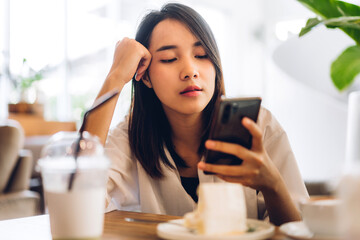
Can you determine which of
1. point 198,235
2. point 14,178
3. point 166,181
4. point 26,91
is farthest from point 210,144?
point 26,91

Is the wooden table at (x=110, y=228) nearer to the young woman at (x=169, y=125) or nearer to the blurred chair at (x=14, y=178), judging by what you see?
the young woman at (x=169, y=125)

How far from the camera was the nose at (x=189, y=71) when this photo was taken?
1229mm

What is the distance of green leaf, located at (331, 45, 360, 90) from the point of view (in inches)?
31.8

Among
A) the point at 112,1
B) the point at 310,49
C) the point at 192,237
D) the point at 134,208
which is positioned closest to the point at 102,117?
the point at 134,208

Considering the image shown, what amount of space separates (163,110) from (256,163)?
0.72m

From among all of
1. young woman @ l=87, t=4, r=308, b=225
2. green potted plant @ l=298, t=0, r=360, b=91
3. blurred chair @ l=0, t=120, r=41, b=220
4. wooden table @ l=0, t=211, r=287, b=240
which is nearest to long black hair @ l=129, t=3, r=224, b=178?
young woman @ l=87, t=4, r=308, b=225

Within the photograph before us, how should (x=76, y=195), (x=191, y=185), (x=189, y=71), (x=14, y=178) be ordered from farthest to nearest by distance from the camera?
(x=14, y=178) < (x=191, y=185) < (x=189, y=71) < (x=76, y=195)

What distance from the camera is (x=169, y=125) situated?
1502mm

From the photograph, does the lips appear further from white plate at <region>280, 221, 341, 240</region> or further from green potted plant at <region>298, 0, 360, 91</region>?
white plate at <region>280, 221, 341, 240</region>

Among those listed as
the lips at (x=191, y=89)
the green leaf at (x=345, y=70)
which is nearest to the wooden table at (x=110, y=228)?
the green leaf at (x=345, y=70)

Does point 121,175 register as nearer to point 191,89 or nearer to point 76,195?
point 191,89

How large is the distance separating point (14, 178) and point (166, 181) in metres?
1.51

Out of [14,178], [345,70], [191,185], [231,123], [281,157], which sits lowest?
[14,178]

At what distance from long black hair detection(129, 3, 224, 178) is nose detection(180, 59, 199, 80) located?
3.4 inches
